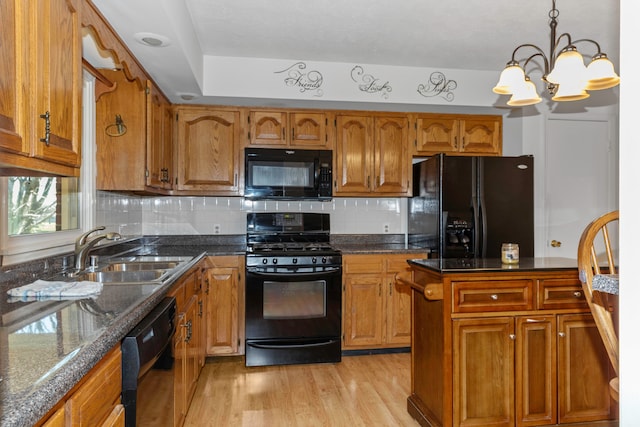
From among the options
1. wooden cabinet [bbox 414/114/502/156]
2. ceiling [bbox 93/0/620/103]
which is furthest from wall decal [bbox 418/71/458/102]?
wooden cabinet [bbox 414/114/502/156]

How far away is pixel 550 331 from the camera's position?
2043 millimetres

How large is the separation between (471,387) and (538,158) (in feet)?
8.73

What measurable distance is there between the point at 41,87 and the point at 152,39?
3.63 feet

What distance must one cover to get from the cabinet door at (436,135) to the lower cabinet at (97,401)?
3081 mm

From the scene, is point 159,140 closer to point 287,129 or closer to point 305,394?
point 287,129

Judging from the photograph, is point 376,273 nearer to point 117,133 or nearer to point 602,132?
point 117,133

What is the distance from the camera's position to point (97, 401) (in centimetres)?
100

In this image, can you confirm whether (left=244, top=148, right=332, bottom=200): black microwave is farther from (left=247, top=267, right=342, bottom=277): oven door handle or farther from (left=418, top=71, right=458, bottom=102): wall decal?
(left=418, top=71, right=458, bottom=102): wall decal

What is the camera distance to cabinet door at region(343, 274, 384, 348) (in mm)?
3336

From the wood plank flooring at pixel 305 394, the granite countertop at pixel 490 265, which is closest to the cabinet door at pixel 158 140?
the wood plank flooring at pixel 305 394

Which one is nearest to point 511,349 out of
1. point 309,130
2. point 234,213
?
point 309,130

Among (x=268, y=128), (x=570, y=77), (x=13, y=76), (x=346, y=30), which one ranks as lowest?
(x=13, y=76)

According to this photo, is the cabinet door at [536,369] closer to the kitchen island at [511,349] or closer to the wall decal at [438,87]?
the kitchen island at [511,349]

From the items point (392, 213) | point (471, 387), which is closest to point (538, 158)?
point (392, 213)
